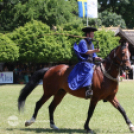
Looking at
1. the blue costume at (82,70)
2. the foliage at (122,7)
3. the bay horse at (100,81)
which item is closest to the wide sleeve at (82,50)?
the blue costume at (82,70)

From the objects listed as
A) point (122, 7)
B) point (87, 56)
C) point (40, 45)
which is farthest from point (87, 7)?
point (122, 7)

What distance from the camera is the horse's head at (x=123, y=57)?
6.98 m

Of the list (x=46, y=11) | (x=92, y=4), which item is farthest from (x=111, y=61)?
(x=46, y=11)

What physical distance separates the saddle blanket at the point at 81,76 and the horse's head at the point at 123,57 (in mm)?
704

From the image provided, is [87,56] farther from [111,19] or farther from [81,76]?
[111,19]

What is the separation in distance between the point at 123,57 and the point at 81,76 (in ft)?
3.95

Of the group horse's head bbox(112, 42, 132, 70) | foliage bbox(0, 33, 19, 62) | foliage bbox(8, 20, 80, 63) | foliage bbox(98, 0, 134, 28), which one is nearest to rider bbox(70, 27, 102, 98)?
horse's head bbox(112, 42, 132, 70)

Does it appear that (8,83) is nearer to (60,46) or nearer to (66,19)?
(60,46)

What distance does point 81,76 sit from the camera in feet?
24.8

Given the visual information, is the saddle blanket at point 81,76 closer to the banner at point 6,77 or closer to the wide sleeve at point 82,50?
the wide sleeve at point 82,50

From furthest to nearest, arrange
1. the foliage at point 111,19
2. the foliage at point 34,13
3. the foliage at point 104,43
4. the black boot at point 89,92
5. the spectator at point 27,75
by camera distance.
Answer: the foliage at point 111,19 < the foliage at point 34,13 < the spectator at point 27,75 < the foliage at point 104,43 < the black boot at point 89,92

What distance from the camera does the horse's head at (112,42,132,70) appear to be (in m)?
6.98

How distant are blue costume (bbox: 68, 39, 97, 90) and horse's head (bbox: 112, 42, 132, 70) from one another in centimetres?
71

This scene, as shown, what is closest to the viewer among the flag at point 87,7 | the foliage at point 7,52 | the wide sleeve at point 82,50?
the wide sleeve at point 82,50
